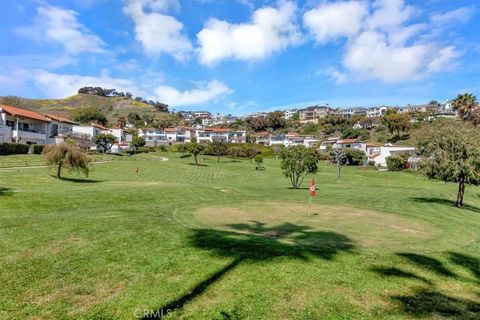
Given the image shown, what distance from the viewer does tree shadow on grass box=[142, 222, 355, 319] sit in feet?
27.4

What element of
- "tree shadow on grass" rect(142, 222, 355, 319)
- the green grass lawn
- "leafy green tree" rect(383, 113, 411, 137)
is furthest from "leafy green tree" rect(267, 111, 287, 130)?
"tree shadow on grass" rect(142, 222, 355, 319)

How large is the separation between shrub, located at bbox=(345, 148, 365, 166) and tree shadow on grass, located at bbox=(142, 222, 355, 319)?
279ft

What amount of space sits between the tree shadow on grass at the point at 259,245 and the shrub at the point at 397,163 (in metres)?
78.3

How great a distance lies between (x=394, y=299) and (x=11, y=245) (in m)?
9.88

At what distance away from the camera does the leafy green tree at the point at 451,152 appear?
28453 mm

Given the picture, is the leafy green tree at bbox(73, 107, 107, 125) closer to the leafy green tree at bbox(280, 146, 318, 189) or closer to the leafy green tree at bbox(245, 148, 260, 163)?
the leafy green tree at bbox(245, 148, 260, 163)

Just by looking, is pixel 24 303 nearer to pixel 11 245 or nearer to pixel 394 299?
pixel 11 245

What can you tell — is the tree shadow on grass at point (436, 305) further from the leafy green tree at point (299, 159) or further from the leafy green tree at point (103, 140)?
the leafy green tree at point (103, 140)

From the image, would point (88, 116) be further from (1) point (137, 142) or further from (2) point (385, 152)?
(2) point (385, 152)

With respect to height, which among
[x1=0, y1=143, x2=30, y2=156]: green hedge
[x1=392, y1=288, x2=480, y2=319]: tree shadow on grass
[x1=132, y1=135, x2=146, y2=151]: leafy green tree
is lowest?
[x1=392, y1=288, x2=480, y2=319]: tree shadow on grass

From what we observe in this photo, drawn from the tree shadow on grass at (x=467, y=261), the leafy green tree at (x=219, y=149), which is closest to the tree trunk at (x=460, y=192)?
the tree shadow on grass at (x=467, y=261)

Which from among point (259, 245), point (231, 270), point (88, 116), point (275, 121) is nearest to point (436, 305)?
point (231, 270)

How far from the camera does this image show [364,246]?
12453 millimetres

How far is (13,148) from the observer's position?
58.8 m
